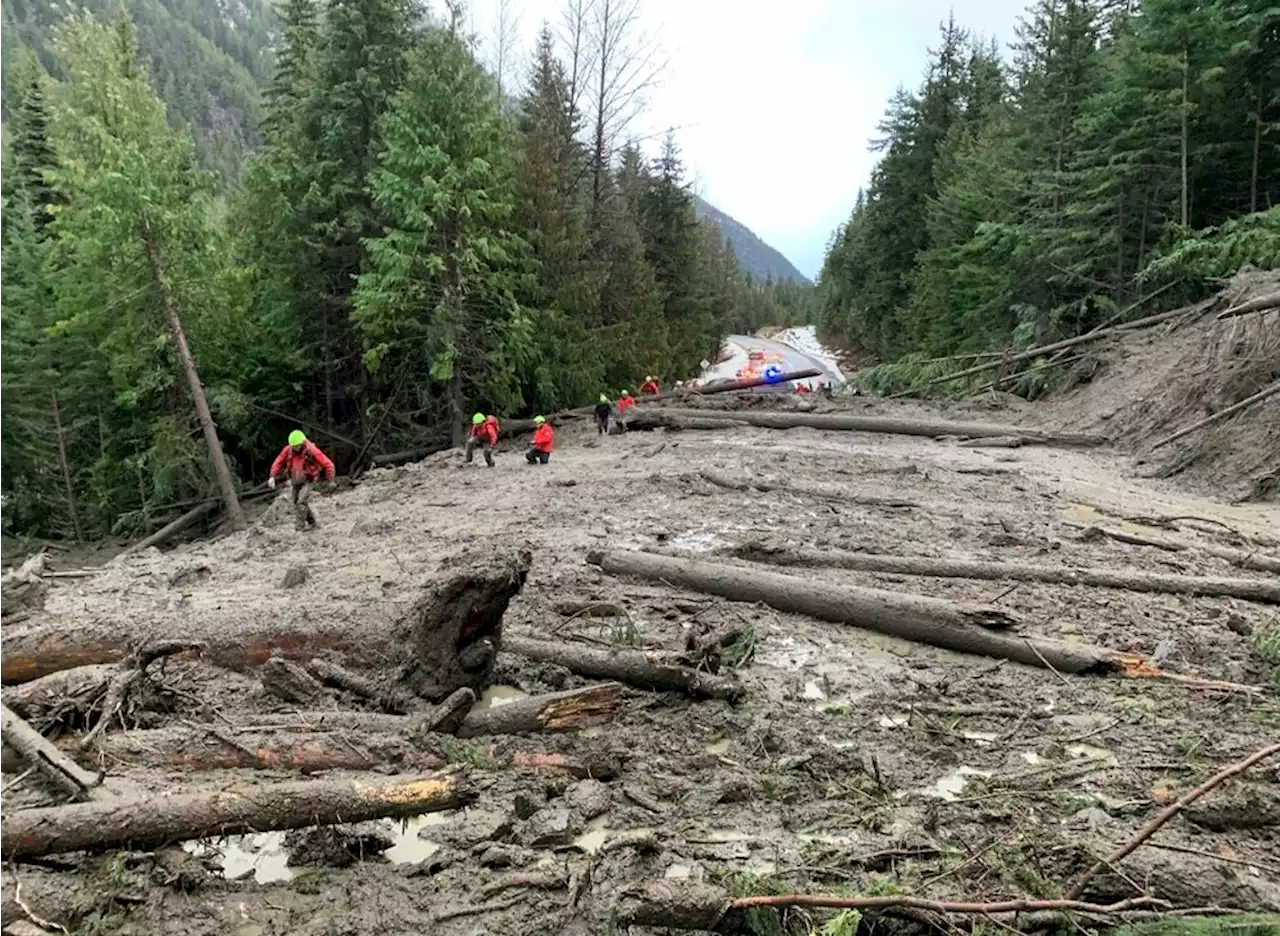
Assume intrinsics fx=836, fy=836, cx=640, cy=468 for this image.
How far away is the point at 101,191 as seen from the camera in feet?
60.2

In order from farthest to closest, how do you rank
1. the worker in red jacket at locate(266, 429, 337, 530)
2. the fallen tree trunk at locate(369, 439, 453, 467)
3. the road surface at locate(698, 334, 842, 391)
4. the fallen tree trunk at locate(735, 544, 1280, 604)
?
the road surface at locate(698, 334, 842, 391), the fallen tree trunk at locate(369, 439, 453, 467), the worker in red jacket at locate(266, 429, 337, 530), the fallen tree trunk at locate(735, 544, 1280, 604)

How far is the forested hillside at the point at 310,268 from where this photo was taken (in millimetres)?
20172

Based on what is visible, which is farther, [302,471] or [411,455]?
[411,455]

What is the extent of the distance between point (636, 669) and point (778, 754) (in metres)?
1.22

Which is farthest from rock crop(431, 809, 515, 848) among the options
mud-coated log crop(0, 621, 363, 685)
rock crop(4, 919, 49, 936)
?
mud-coated log crop(0, 621, 363, 685)

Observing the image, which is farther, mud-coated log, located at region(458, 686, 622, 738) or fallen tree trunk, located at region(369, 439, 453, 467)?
fallen tree trunk, located at region(369, 439, 453, 467)

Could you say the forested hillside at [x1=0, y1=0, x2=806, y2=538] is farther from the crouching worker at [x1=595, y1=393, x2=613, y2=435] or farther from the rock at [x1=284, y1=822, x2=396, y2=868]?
the rock at [x1=284, y1=822, x2=396, y2=868]

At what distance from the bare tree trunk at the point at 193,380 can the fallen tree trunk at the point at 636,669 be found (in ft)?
50.4

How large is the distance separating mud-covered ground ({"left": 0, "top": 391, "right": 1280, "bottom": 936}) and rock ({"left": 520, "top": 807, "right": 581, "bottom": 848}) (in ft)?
0.05

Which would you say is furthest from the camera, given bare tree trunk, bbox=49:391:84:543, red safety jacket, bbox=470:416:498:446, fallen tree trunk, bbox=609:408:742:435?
bare tree trunk, bbox=49:391:84:543

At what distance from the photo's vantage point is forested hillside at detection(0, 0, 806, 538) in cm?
2017

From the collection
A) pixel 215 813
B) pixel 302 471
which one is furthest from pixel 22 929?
pixel 302 471

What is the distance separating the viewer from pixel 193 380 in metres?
20.1

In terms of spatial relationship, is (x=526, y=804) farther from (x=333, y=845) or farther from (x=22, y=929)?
(x=22, y=929)
